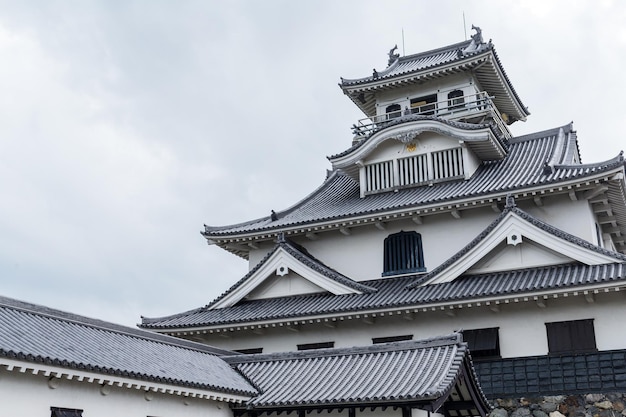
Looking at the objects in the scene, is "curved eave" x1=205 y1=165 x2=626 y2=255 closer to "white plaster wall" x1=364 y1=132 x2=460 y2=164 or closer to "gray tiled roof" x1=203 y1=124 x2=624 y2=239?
"gray tiled roof" x1=203 y1=124 x2=624 y2=239

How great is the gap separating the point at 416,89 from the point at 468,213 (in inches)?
350

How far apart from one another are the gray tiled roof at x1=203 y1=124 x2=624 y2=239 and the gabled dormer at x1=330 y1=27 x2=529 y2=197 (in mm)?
611

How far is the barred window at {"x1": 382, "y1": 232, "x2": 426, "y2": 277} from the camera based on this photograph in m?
23.1

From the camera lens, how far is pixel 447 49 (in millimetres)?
32188

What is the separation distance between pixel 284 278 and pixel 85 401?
38.9 ft

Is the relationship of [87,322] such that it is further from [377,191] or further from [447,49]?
[447,49]

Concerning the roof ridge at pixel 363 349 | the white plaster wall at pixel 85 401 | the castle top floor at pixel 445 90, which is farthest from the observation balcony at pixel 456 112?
the white plaster wall at pixel 85 401

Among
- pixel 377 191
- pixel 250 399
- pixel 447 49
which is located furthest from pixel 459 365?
pixel 447 49

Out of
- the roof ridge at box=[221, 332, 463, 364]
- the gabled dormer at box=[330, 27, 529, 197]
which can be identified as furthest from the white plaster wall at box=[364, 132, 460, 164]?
the roof ridge at box=[221, 332, 463, 364]

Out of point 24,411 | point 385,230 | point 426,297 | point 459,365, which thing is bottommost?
point 24,411

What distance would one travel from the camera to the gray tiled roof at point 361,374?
44.2 ft

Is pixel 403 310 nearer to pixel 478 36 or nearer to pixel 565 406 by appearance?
pixel 565 406

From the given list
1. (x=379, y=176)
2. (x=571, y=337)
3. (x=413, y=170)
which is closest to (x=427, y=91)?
(x=413, y=170)

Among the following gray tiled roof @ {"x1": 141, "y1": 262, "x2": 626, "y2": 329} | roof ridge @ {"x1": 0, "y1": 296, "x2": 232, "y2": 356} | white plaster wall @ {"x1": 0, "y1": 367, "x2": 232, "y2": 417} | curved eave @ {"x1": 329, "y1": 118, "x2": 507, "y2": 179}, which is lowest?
white plaster wall @ {"x1": 0, "y1": 367, "x2": 232, "y2": 417}
